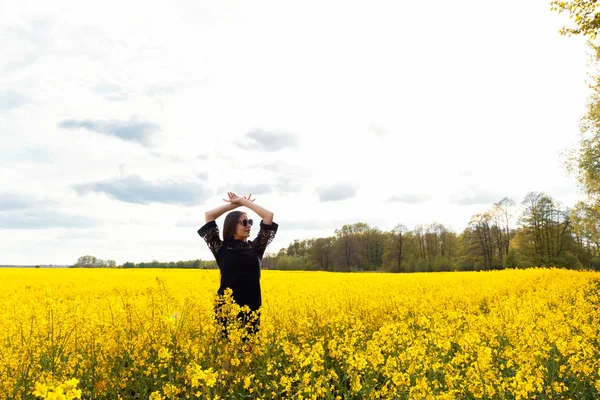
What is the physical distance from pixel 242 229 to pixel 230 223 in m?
0.18

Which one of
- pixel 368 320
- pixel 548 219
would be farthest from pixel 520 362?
pixel 548 219

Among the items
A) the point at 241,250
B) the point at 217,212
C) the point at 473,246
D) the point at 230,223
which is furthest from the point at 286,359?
the point at 473,246

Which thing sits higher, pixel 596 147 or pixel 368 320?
pixel 596 147

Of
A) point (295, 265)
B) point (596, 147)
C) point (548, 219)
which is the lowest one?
point (295, 265)

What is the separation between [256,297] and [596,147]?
89.3ft

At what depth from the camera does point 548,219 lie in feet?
143

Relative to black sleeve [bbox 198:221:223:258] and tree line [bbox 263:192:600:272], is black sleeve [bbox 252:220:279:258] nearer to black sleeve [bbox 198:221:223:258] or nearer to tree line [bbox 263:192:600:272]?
black sleeve [bbox 198:221:223:258]

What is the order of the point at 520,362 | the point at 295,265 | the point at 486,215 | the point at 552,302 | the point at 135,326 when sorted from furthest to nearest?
the point at 295,265 < the point at 486,215 < the point at 552,302 < the point at 135,326 < the point at 520,362

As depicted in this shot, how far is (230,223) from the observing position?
493cm

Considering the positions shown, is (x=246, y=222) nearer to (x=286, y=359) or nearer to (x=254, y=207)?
(x=254, y=207)

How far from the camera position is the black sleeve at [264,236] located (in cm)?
491

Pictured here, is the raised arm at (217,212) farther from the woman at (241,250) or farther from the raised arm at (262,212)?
the raised arm at (262,212)

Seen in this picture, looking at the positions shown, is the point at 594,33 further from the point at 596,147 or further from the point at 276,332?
the point at 596,147

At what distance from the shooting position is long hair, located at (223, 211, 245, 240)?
491 cm
